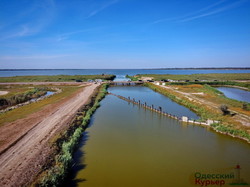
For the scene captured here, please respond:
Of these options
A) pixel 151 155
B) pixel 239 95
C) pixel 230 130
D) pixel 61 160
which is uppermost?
pixel 239 95

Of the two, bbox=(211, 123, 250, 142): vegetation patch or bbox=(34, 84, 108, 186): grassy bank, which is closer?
bbox=(34, 84, 108, 186): grassy bank

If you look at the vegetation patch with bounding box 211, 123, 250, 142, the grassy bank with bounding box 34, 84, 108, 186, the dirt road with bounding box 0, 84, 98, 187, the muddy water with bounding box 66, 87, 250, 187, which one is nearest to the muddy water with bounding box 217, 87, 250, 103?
the vegetation patch with bounding box 211, 123, 250, 142

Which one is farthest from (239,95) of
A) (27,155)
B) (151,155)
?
(27,155)

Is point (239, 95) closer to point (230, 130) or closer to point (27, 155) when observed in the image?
point (230, 130)

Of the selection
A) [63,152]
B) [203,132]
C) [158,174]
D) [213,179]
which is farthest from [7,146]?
[203,132]

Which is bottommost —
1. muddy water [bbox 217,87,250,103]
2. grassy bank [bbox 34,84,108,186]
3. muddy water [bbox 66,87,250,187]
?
muddy water [bbox 66,87,250,187]

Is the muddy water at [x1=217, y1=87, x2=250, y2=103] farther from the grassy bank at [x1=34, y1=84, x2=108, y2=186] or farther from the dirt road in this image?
the dirt road

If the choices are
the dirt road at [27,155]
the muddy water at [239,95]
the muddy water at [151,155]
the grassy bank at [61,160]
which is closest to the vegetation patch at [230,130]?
the muddy water at [151,155]

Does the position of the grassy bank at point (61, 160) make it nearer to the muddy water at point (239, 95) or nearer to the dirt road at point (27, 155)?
the dirt road at point (27, 155)

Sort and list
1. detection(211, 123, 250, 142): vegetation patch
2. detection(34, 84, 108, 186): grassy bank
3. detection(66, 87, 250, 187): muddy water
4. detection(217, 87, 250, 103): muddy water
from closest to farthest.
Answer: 1. detection(34, 84, 108, 186): grassy bank
2. detection(66, 87, 250, 187): muddy water
3. detection(211, 123, 250, 142): vegetation patch
4. detection(217, 87, 250, 103): muddy water
